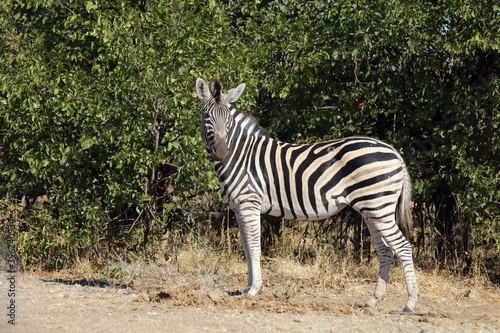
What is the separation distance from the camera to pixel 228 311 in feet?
19.5

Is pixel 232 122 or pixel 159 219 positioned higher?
pixel 232 122

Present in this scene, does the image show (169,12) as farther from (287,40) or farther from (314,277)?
(314,277)

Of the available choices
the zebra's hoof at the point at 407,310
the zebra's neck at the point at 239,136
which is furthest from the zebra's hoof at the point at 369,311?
the zebra's neck at the point at 239,136

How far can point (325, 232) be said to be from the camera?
10.2m

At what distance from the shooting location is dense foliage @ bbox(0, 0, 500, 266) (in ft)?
25.6

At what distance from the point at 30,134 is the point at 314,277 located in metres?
4.85

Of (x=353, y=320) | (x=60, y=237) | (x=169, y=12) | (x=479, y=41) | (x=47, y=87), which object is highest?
(x=169, y=12)

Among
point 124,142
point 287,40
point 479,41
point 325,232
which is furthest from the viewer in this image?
point 325,232

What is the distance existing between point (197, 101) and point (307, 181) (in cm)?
214

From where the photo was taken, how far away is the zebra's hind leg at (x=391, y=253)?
6.33 m

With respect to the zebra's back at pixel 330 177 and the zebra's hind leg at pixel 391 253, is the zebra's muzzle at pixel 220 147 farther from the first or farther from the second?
the zebra's hind leg at pixel 391 253

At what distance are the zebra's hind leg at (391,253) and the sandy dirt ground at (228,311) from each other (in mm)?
176

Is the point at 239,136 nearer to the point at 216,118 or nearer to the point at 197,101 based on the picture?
the point at 216,118

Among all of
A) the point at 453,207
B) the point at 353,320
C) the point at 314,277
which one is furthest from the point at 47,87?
the point at 453,207
